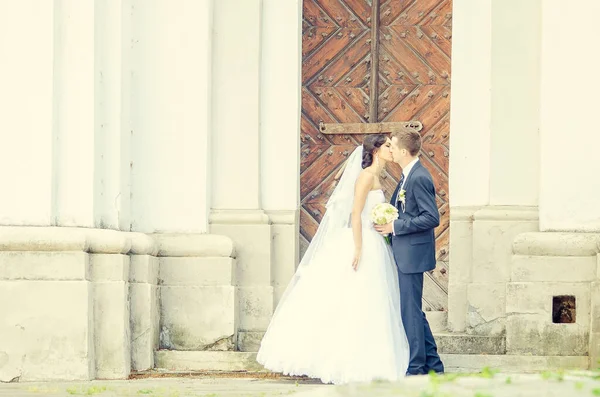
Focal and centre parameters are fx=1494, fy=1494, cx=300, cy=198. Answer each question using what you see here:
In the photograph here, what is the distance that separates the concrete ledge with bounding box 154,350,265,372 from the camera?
1132cm

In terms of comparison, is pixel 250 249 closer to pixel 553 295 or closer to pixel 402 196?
pixel 402 196

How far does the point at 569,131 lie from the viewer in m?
11.3

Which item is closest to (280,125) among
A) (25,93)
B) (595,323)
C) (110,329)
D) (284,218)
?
(284,218)

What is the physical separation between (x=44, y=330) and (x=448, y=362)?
295cm

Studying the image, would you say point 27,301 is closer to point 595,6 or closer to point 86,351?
point 86,351

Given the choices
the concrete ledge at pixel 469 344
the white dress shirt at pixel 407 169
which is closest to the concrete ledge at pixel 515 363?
the concrete ledge at pixel 469 344

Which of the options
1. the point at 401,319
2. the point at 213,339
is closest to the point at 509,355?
the point at 401,319

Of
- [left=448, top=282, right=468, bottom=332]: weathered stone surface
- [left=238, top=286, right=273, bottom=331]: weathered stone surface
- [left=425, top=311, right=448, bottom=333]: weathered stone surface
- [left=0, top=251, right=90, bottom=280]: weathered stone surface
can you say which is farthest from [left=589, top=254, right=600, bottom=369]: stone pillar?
[left=0, top=251, right=90, bottom=280]: weathered stone surface

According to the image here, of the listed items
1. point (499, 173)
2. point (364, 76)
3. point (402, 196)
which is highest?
point (364, 76)

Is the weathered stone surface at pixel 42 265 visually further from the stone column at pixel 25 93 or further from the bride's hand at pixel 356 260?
the bride's hand at pixel 356 260

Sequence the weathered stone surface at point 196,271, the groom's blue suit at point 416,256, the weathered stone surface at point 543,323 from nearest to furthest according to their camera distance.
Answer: the groom's blue suit at point 416,256 < the weathered stone surface at point 543,323 < the weathered stone surface at point 196,271

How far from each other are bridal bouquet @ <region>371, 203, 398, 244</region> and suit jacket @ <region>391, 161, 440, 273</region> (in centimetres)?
6

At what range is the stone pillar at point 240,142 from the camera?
1182 centimetres

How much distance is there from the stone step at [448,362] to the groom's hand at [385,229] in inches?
45.8
